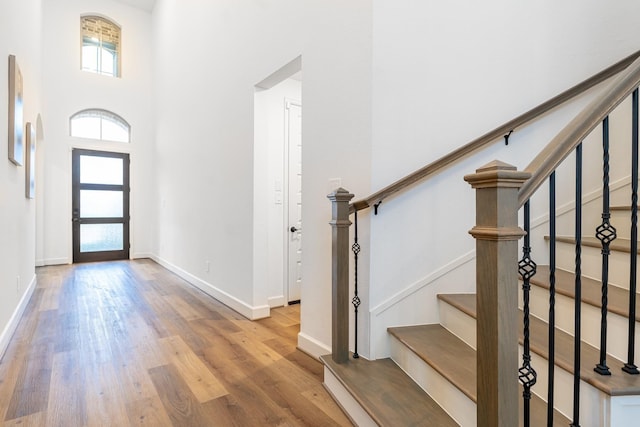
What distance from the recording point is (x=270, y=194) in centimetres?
346

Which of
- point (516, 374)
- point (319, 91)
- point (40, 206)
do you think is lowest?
point (516, 374)

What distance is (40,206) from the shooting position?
579 centimetres

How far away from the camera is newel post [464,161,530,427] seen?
0.87 metres

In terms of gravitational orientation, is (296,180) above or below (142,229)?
above

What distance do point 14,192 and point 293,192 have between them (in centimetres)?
252

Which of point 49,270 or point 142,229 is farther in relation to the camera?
point 142,229

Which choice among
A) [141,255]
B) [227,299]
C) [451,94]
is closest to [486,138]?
[451,94]

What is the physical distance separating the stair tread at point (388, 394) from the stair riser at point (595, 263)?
3.44 feet

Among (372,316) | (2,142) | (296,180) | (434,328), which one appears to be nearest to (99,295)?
(2,142)

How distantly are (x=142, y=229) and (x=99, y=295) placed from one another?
3.14 metres

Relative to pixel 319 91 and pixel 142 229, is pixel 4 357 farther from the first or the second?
pixel 142 229

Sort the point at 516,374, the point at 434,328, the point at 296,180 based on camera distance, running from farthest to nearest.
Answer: the point at 296,180 → the point at 434,328 → the point at 516,374

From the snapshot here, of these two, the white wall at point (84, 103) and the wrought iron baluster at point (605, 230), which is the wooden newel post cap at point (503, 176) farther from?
the white wall at point (84, 103)

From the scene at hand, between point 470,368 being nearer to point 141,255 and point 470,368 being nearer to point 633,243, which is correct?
point 633,243
